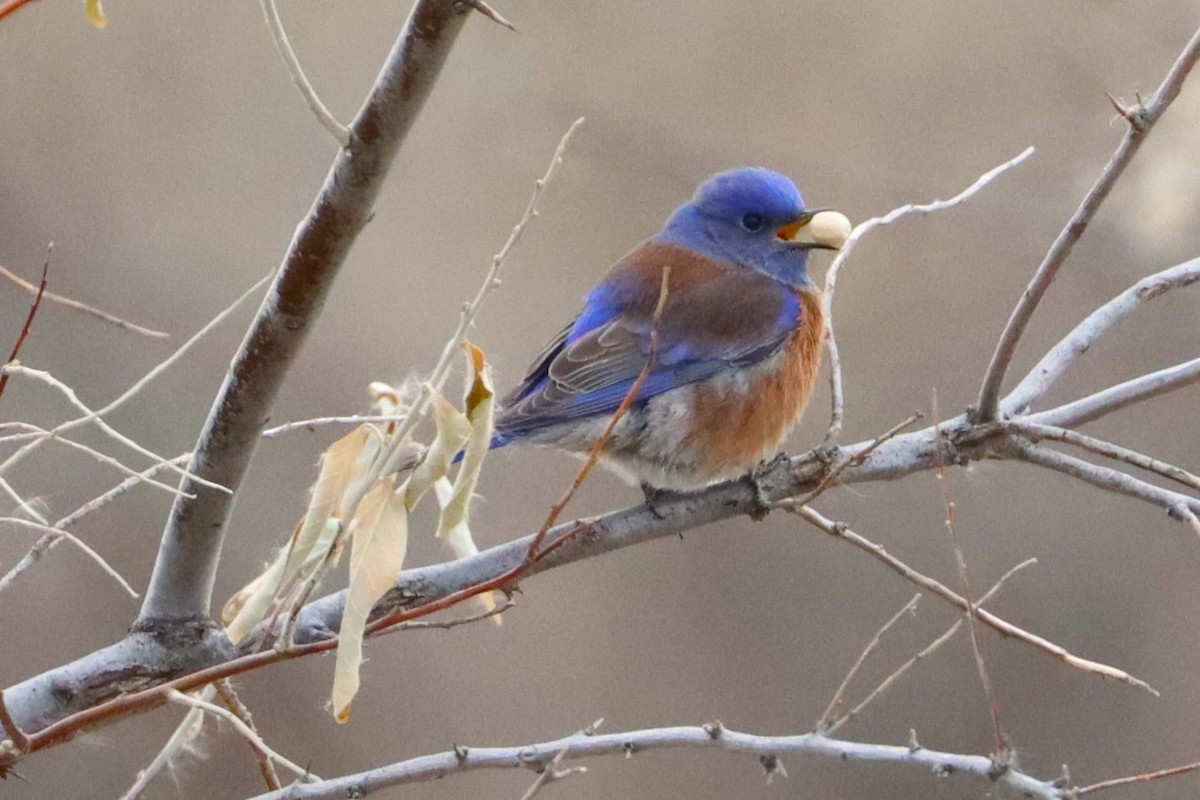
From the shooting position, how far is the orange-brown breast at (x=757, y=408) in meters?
1.88

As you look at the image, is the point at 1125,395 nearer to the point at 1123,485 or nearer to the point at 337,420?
the point at 1123,485

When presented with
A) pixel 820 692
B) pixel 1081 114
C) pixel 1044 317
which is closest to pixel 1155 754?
pixel 820 692

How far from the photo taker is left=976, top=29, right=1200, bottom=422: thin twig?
126 cm

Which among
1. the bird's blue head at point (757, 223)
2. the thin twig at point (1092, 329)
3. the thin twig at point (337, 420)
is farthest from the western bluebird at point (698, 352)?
the thin twig at point (337, 420)

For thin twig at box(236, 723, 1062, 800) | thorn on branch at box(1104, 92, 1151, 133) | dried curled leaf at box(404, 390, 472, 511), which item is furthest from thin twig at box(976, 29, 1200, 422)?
dried curled leaf at box(404, 390, 472, 511)

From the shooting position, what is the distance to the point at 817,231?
7.16 feet

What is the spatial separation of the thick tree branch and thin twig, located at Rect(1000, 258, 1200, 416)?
2.85ft

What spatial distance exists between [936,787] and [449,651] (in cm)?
125

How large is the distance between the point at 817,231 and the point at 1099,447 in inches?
36.1

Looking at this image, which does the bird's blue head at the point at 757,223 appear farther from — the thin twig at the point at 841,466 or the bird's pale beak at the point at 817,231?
the thin twig at the point at 841,466

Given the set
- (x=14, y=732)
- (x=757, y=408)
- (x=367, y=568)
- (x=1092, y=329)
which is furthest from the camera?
(x=757, y=408)

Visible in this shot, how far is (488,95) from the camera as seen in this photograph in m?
3.30

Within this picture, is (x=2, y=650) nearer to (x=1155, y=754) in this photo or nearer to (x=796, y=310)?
(x=796, y=310)

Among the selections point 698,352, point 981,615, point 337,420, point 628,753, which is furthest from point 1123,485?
point 337,420
